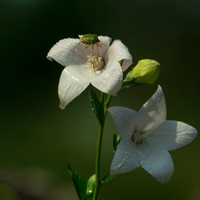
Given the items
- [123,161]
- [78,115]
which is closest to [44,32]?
[78,115]

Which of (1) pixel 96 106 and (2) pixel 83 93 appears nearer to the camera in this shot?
(1) pixel 96 106

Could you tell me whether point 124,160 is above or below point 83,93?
above

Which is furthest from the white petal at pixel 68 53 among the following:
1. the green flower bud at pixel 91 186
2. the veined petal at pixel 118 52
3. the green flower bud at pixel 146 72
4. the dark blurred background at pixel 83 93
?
the dark blurred background at pixel 83 93

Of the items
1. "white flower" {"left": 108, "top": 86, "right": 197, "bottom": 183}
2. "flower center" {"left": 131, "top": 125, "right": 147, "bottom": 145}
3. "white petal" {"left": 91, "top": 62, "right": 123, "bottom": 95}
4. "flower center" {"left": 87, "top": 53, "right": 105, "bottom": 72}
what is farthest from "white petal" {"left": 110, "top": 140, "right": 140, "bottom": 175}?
"flower center" {"left": 87, "top": 53, "right": 105, "bottom": 72}

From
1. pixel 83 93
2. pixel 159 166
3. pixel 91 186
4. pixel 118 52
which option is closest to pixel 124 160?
pixel 159 166

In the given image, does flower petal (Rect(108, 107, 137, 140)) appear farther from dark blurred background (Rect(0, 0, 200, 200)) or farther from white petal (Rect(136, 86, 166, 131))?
dark blurred background (Rect(0, 0, 200, 200))

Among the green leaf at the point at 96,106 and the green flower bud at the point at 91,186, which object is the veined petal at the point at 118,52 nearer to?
the green leaf at the point at 96,106

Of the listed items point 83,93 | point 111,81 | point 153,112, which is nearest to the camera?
point 111,81

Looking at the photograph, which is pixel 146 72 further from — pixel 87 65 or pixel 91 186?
pixel 91 186
